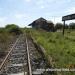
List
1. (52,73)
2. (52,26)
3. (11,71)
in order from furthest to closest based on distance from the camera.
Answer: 1. (52,26)
2. (11,71)
3. (52,73)

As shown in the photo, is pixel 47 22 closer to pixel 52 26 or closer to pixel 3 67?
pixel 52 26

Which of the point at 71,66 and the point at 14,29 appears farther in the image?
the point at 14,29

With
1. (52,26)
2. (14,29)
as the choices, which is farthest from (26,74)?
(52,26)

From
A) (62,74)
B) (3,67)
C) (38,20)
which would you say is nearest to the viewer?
(62,74)

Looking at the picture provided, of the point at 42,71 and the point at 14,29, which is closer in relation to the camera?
the point at 42,71

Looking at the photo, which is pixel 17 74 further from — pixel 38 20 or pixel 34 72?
pixel 38 20

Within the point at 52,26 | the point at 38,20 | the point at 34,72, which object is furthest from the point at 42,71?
the point at 38,20

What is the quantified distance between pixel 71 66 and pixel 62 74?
1.67 meters

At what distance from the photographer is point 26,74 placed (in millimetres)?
9031

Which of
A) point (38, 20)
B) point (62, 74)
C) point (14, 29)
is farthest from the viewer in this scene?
point (38, 20)

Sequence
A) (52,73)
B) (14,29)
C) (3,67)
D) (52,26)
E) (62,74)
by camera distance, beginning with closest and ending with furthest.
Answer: (62,74) < (52,73) < (3,67) < (14,29) < (52,26)

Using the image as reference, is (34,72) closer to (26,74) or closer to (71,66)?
(26,74)

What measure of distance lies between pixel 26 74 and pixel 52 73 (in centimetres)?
91

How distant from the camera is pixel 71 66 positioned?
1028 cm
